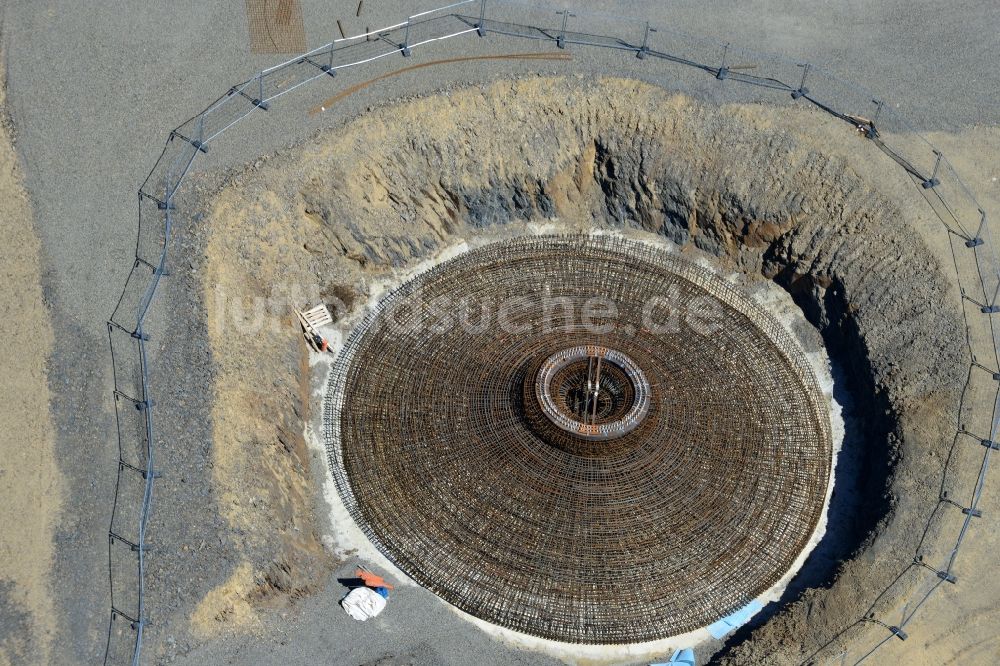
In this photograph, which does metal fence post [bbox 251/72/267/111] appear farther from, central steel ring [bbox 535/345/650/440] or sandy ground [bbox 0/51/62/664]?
central steel ring [bbox 535/345/650/440]

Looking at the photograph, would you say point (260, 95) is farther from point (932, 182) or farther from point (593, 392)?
point (932, 182)

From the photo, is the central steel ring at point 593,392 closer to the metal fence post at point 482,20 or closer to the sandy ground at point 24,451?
the metal fence post at point 482,20

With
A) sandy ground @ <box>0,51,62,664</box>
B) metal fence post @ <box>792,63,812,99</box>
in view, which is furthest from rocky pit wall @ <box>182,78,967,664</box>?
sandy ground @ <box>0,51,62,664</box>

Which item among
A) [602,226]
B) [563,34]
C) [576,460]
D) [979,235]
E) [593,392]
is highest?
[563,34]

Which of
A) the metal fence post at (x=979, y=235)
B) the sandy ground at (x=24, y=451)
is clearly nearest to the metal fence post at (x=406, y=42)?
the sandy ground at (x=24, y=451)

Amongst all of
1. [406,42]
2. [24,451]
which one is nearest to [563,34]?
[406,42]

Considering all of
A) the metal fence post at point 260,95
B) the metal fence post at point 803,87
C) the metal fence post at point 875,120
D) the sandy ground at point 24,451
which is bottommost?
the sandy ground at point 24,451
